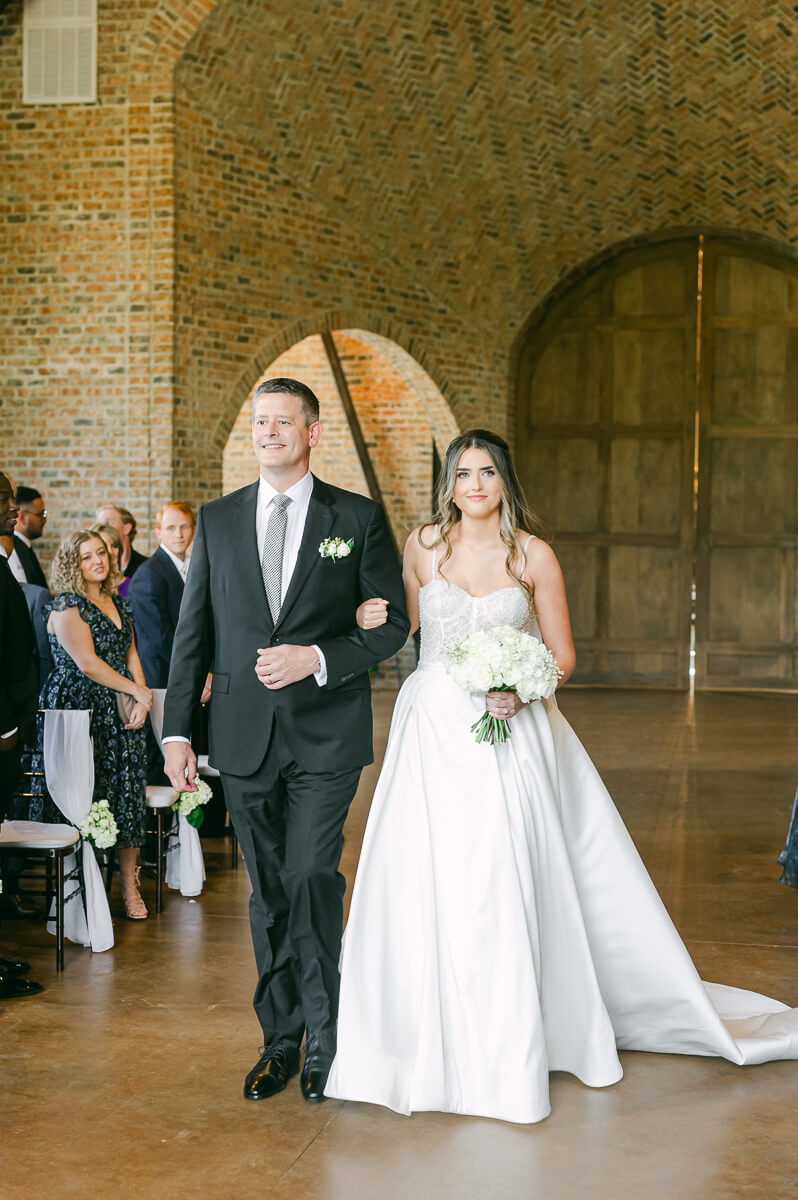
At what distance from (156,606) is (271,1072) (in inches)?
127

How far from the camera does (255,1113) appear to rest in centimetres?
362

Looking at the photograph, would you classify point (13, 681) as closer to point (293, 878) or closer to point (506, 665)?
point (293, 878)

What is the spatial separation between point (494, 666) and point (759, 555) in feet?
41.7

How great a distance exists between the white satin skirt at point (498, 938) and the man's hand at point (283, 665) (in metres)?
0.32

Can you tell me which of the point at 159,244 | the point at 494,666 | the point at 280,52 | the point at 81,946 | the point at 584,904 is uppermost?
the point at 280,52

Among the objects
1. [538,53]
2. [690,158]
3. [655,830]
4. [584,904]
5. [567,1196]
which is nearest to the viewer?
[567,1196]

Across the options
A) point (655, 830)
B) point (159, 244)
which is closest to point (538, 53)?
point (159, 244)

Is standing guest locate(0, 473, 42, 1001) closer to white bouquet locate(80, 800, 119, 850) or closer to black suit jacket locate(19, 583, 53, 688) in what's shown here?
white bouquet locate(80, 800, 119, 850)

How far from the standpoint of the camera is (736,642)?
15.8m

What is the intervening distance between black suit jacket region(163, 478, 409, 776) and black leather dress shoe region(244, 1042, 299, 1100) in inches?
31.3

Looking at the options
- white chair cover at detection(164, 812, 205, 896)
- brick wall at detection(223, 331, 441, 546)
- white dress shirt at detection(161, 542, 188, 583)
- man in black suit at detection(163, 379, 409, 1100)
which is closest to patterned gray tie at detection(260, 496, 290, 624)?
man in black suit at detection(163, 379, 409, 1100)

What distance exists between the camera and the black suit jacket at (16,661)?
14.9ft

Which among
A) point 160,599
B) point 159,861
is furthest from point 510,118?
point 159,861

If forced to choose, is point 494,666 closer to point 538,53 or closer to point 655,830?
point 655,830
